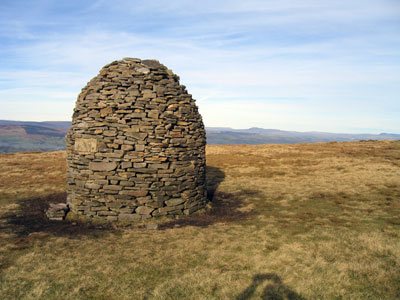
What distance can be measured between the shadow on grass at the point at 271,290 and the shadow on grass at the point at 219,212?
4.43 m

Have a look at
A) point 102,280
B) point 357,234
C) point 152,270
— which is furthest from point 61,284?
point 357,234

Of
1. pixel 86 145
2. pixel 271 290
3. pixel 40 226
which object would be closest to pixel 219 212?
pixel 271 290

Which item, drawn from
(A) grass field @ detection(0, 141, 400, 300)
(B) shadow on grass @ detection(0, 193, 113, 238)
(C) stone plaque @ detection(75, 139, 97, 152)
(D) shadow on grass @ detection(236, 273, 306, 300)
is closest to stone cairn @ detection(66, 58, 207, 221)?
(C) stone plaque @ detection(75, 139, 97, 152)

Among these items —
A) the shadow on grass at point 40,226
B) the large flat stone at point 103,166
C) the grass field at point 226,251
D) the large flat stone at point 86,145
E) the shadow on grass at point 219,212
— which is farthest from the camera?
the shadow on grass at point 219,212

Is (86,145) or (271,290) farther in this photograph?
(86,145)

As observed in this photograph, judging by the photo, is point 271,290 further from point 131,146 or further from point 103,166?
point 103,166

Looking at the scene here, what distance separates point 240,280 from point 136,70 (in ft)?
30.6

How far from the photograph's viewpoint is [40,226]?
428 inches

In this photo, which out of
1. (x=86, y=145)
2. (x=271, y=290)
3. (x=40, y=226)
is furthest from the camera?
(x=86, y=145)

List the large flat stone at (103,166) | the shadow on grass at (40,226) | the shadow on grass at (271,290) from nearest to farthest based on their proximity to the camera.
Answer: the shadow on grass at (271,290) → the shadow on grass at (40,226) → the large flat stone at (103,166)

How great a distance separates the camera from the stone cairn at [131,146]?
36.4ft

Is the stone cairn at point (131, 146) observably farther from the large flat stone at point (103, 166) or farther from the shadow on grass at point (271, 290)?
the shadow on grass at point (271, 290)

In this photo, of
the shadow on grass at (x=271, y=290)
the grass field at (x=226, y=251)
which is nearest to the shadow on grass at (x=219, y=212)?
the grass field at (x=226, y=251)

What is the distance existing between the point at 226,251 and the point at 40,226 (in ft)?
26.0
